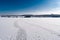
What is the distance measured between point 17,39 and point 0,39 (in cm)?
81

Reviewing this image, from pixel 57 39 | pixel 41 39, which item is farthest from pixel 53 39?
pixel 41 39

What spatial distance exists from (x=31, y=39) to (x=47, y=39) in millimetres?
768

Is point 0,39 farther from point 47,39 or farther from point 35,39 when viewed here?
point 47,39

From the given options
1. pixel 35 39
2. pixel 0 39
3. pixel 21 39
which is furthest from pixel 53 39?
pixel 0 39

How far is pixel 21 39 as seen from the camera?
4.58 metres

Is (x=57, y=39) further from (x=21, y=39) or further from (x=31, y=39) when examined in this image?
(x=21, y=39)

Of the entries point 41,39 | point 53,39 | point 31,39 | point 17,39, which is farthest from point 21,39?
point 53,39

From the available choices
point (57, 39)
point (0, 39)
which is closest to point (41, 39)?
point (57, 39)

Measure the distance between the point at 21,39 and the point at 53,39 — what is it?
1.54 m

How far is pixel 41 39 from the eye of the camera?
15.8 feet

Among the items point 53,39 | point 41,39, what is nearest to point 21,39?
point 41,39

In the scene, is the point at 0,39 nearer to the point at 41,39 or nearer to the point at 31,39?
the point at 31,39

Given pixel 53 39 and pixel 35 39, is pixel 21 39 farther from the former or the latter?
pixel 53 39

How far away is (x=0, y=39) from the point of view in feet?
15.5
